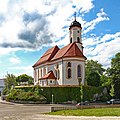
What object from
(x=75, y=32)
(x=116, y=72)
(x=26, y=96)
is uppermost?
(x=75, y=32)

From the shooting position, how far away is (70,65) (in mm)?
66812

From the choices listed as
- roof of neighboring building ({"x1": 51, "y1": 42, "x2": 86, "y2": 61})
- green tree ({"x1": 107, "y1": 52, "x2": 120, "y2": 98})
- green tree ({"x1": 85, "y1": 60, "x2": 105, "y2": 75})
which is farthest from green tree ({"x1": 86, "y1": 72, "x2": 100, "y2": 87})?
green tree ({"x1": 85, "y1": 60, "x2": 105, "y2": 75})

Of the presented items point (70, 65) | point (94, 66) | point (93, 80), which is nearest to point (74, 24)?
point (70, 65)

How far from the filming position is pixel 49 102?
5997cm

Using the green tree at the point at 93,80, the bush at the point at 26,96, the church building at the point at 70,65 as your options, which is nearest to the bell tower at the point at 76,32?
the church building at the point at 70,65

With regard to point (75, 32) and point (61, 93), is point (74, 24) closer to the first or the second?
point (75, 32)

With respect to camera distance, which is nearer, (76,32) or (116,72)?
(116,72)

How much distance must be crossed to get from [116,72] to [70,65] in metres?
13.4

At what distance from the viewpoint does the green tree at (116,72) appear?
6938 centimetres

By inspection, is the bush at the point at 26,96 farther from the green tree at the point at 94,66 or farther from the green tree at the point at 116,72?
the green tree at the point at 94,66

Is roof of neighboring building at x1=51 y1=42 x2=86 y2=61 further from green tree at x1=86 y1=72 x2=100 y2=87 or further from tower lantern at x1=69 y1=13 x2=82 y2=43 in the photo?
green tree at x1=86 y1=72 x2=100 y2=87

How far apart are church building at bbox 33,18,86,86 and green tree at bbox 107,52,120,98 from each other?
8743 millimetres

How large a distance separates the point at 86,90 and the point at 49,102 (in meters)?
9.29

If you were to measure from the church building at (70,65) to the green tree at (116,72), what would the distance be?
874 centimetres
